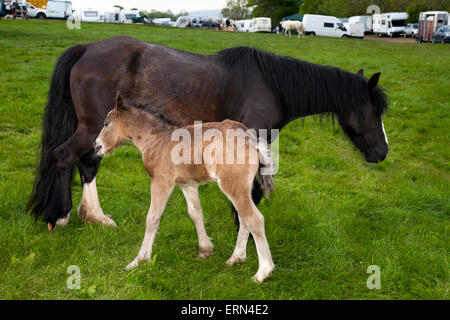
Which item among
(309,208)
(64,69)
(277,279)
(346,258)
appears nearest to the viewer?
(277,279)

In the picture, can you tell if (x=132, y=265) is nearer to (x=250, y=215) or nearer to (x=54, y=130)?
(x=250, y=215)

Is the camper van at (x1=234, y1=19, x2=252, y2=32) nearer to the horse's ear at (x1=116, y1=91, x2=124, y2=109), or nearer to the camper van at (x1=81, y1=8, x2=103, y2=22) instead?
the camper van at (x1=81, y1=8, x2=103, y2=22)

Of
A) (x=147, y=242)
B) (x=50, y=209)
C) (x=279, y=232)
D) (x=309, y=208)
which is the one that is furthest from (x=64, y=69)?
(x=309, y=208)

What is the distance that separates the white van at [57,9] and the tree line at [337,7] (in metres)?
34.7

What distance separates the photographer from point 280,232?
4.82 m

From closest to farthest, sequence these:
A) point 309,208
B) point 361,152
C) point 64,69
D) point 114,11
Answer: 1. point 64,69
2. point 361,152
3. point 309,208
4. point 114,11

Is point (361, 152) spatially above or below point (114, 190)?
above

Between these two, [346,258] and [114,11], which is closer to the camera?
[346,258]

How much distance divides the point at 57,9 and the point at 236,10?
2384 inches

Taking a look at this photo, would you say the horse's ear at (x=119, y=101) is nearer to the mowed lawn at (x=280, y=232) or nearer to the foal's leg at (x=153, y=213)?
the foal's leg at (x=153, y=213)

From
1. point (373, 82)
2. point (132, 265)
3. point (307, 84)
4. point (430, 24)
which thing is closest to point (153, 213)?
point (132, 265)

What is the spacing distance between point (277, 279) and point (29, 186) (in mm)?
3843

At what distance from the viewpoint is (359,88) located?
4.71 m

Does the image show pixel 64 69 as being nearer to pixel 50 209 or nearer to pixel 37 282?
pixel 50 209
